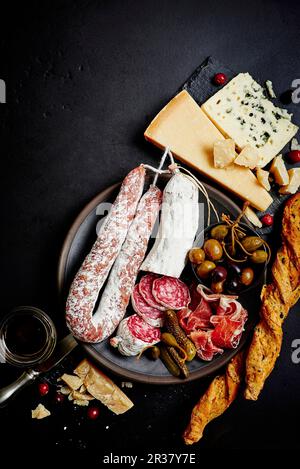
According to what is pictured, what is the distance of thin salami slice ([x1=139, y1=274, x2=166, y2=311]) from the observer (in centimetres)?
192

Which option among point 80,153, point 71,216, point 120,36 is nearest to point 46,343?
point 71,216

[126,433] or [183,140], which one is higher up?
[183,140]

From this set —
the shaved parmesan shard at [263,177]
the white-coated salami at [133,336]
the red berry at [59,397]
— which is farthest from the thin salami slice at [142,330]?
the shaved parmesan shard at [263,177]

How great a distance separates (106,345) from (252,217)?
0.83 metres

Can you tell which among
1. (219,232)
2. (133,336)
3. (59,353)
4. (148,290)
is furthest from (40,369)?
(219,232)

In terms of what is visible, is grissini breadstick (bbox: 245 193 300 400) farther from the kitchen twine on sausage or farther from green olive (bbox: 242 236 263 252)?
the kitchen twine on sausage

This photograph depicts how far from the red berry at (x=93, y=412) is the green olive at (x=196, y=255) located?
77 cm

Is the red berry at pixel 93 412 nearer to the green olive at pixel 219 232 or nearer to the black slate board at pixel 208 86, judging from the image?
the green olive at pixel 219 232

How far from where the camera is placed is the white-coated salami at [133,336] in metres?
1.87

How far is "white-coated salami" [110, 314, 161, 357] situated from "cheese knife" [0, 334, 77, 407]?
20cm

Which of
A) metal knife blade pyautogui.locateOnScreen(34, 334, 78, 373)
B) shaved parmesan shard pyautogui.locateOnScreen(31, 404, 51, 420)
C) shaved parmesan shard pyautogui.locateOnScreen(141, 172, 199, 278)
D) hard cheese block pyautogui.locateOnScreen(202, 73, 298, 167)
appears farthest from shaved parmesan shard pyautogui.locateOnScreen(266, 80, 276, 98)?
shaved parmesan shard pyautogui.locateOnScreen(31, 404, 51, 420)

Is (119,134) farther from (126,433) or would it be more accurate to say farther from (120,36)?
(126,433)

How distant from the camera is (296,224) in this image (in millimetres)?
2068

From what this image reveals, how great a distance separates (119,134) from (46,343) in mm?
937
